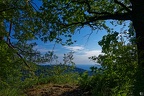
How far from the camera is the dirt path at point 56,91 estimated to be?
40.0 ft

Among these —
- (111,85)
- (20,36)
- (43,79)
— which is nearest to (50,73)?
(43,79)

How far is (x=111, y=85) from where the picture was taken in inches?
373

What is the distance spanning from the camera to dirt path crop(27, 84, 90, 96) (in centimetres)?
1219

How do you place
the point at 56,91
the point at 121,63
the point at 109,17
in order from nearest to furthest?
the point at 121,63 → the point at 109,17 → the point at 56,91

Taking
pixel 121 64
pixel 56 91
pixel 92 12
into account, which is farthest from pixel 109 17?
pixel 121 64

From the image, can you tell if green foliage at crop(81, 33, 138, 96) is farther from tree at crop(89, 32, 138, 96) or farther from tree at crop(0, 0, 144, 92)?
tree at crop(0, 0, 144, 92)

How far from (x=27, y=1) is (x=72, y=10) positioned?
8.47 ft

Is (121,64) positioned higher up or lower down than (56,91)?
higher up

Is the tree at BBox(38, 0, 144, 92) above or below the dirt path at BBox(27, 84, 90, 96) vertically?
above

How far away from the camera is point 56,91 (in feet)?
41.8

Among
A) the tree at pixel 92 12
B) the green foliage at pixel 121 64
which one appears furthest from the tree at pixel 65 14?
the green foliage at pixel 121 64

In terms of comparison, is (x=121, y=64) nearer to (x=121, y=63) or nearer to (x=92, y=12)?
(x=121, y=63)

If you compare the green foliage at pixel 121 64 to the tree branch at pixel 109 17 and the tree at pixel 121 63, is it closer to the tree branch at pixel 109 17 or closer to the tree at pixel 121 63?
the tree at pixel 121 63

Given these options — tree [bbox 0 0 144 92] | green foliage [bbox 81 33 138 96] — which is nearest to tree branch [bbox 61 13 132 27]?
tree [bbox 0 0 144 92]
